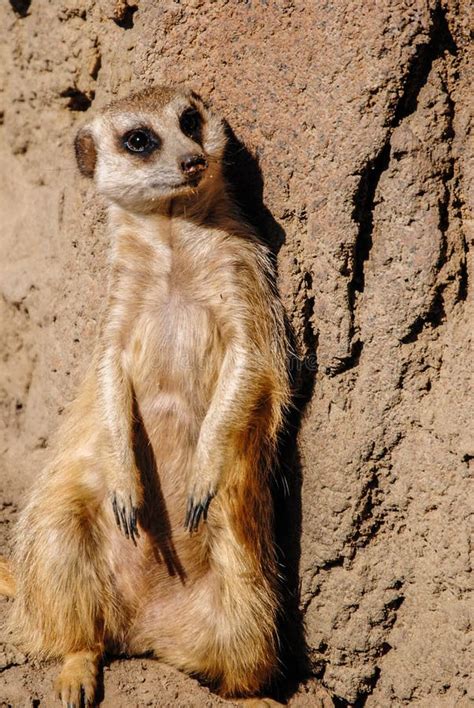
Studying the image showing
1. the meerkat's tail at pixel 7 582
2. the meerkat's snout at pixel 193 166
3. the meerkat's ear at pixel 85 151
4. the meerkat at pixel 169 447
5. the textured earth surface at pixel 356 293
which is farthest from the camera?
the meerkat's tail at pixel 7 582

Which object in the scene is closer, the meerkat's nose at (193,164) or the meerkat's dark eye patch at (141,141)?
the meerkat's nose at (193,164)

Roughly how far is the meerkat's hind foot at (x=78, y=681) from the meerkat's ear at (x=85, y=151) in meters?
1.32

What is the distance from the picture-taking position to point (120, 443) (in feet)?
Answer: 8.16

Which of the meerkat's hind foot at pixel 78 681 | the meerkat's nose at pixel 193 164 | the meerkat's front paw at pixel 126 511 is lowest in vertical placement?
the meerkat's hind foot at pixel 78 681

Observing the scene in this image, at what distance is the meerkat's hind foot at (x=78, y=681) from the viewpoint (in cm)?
232

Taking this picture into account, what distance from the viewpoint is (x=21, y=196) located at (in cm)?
337

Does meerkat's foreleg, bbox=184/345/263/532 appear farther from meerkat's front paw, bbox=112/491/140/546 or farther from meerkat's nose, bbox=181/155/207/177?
meerkat's nose, bbox=181/155/207/177

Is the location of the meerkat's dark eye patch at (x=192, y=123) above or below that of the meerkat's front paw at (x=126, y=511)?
above

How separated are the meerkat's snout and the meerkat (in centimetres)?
4

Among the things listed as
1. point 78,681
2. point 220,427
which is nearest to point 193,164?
point 220,427

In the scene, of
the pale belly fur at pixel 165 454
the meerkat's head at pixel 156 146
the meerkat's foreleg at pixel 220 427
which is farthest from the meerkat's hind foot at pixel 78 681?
the meerkat's head at pixel 156 146

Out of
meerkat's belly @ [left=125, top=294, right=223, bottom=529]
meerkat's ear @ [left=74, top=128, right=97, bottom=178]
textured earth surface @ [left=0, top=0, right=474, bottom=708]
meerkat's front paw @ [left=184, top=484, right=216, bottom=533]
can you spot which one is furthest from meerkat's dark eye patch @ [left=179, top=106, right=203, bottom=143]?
meerkat's front paw @ [left=184, top=484, right=216, bottom=533]

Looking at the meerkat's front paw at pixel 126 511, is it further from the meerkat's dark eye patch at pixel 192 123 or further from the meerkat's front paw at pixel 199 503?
the meerkat's dark eye patch at pixel 192 123

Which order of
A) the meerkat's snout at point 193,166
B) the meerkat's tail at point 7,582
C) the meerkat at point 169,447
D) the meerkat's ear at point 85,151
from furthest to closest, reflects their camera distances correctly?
1. the meerkat's tail at point 7,582
2. the meerkat's ear at point 85,151
3. the meerkat at point 169,447
4. the meerkat's snout at point 193,166
